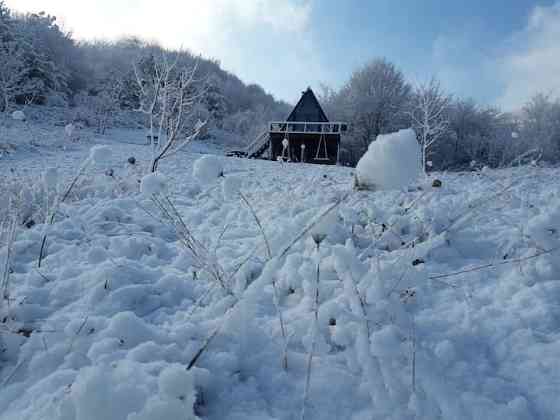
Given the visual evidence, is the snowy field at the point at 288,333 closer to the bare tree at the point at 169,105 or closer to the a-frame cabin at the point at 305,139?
the bare tree at the point at 169,105

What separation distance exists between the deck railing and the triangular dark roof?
2241mm

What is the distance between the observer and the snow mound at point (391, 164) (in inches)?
28.4

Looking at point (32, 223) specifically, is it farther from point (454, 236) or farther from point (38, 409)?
point (454, 236)

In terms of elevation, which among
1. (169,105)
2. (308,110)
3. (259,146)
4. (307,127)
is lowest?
(259,146)

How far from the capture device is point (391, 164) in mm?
721

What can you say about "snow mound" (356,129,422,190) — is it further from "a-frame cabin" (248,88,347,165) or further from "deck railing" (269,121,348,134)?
"deck railing" (269,121,348,134)

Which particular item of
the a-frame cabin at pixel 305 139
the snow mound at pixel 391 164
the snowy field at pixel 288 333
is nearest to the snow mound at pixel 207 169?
the snowy field at pixel 288 333

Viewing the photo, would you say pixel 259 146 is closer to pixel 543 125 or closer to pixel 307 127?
pixel 307 127

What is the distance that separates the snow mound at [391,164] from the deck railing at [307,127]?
1426 centimetres

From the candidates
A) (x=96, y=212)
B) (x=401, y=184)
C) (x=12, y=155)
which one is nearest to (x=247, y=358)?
(x=401, y=184)

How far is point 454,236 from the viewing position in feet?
6.18

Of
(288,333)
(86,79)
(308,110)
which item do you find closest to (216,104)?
(86,79)

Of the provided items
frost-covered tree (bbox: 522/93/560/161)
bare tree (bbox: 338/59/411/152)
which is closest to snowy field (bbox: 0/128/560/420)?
bare tree (bbox: 338/59/411/152)

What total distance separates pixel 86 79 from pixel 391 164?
26306mm
